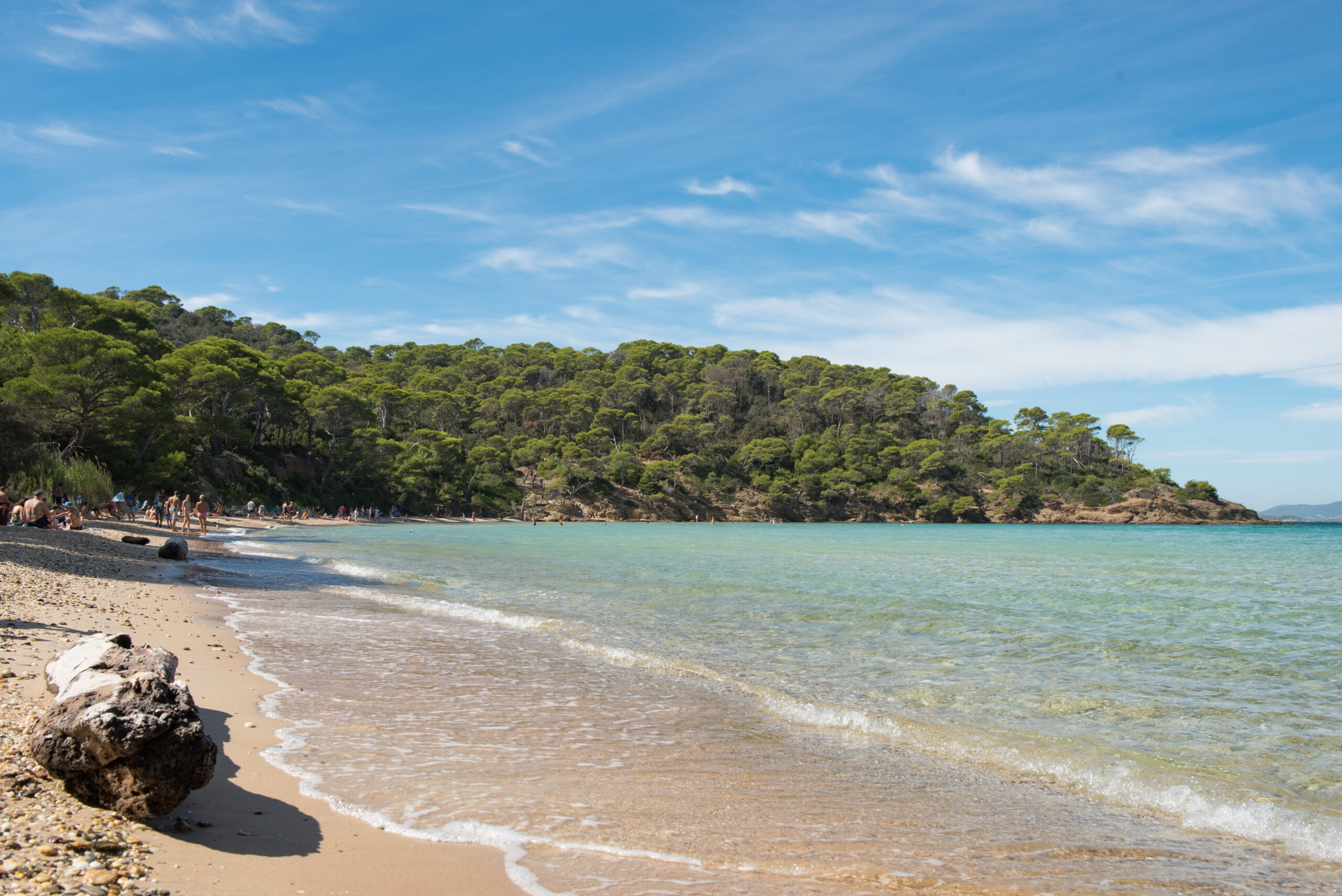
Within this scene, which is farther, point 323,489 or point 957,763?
point 323,489

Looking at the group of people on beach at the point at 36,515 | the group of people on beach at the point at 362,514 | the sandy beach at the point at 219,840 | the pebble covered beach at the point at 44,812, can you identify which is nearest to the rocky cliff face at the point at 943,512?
the group of people on beach at the point at 362,514

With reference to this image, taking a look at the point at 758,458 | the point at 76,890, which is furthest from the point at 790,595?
the point at 758,458

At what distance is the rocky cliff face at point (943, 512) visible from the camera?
3250 inches

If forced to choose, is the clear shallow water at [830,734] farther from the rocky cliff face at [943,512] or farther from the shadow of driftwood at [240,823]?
the rocky cliff face at [943,512]

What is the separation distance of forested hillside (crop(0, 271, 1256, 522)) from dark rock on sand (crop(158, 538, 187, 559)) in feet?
38.4

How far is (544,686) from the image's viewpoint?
6660 mm

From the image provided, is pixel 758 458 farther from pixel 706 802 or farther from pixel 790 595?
pixel 706 802

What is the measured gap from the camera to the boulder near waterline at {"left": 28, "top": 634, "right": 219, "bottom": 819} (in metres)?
3.03

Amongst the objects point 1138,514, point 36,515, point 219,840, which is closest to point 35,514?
point 36,515

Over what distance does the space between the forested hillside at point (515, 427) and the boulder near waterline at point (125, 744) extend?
91.3ft

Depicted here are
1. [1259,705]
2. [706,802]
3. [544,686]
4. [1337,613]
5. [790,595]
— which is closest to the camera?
[706,802]

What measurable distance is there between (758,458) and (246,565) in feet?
243

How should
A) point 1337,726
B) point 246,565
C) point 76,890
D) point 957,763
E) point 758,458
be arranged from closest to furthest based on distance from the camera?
point 76,890
point 957,763
point 1337,726
point 246,565
point 758,458

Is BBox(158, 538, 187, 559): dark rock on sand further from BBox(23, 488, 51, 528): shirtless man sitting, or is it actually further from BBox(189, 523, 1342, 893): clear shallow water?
BBox(189, 523, 1342, 893): clear shallow water
